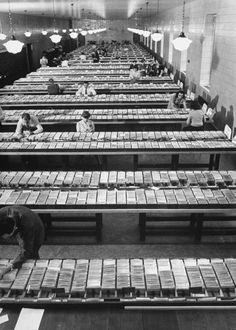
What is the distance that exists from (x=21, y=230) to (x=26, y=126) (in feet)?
17.7

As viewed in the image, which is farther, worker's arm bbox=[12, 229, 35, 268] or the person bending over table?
the person bending over table

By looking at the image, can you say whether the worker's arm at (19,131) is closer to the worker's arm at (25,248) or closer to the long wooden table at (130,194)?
the long wooden table at (130,194)

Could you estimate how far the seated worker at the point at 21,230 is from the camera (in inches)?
156

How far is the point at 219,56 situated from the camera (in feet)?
39.9

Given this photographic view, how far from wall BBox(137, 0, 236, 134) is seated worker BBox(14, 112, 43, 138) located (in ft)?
19.6

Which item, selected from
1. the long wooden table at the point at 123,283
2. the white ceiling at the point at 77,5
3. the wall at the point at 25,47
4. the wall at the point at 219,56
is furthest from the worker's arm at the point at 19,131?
the wall at the point at 25,47

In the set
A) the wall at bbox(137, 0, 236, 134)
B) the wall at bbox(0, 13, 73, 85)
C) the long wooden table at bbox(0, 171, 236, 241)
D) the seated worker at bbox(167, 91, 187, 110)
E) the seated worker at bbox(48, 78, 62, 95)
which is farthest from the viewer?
the wall at bbox(0, 13, 73, 85)

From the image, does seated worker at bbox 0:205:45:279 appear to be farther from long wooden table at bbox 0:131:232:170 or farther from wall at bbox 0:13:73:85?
wall at bbox 0:13:73:85

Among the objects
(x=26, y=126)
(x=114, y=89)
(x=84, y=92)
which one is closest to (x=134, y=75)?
(x=114, y=89)

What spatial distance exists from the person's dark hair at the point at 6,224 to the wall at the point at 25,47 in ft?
59.1

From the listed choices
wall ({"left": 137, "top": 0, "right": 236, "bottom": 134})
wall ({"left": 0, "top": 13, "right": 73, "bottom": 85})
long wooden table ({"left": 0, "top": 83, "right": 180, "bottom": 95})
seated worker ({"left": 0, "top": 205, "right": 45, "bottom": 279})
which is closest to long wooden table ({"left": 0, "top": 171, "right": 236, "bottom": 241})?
seated worker ({"left": 0, "top": 205, "right": 45, "bottom": 279})

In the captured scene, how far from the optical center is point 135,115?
11.0m

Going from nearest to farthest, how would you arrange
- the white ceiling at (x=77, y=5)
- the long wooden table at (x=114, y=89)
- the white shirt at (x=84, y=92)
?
the white shirt at (x=84, y=92), the long wooden table at (x=114, y=89), the white ceiling at (x=77, y=5)

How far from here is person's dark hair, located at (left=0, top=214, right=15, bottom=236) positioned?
3.94 metres
